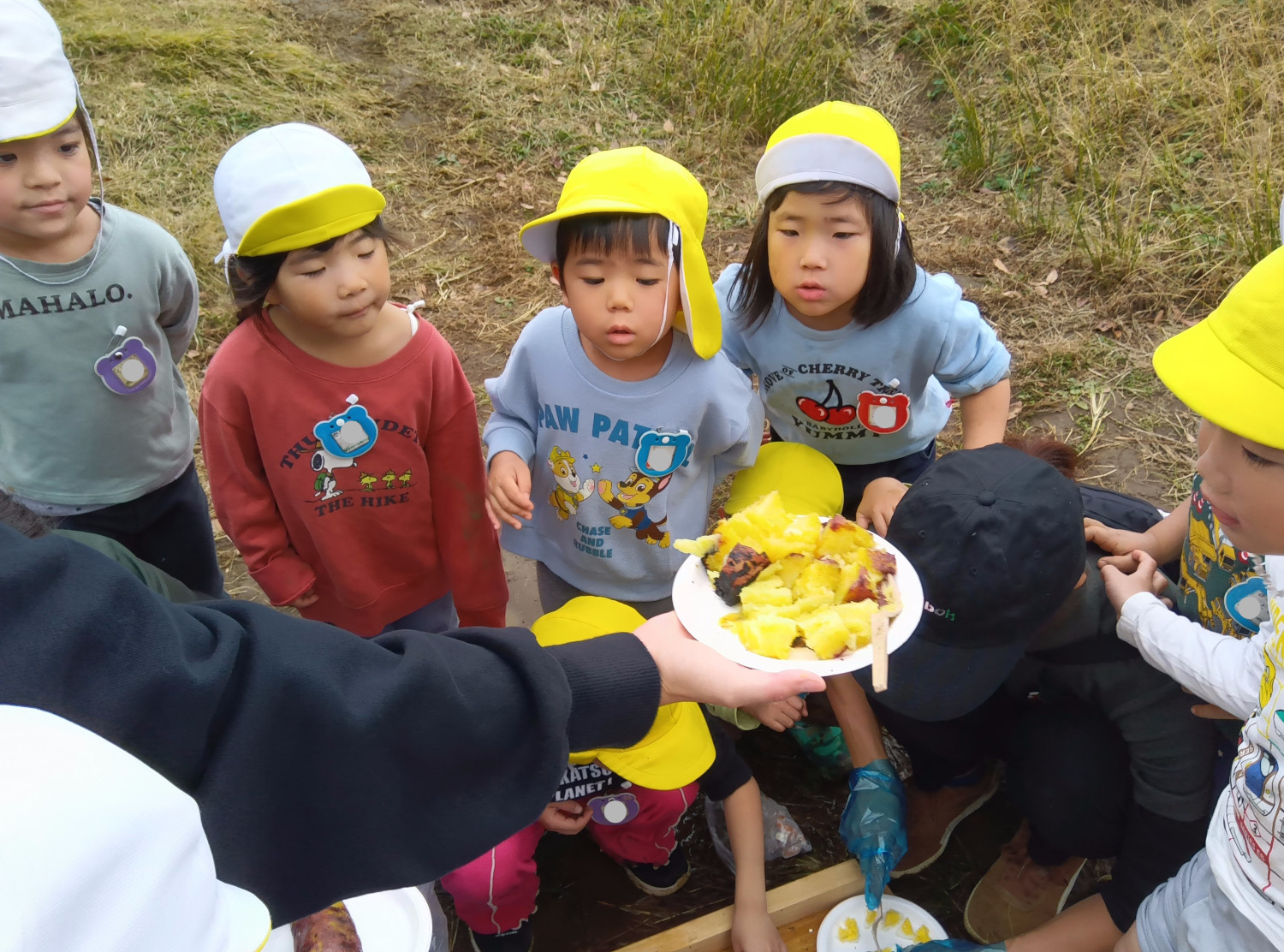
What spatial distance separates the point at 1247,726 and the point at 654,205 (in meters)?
1.57

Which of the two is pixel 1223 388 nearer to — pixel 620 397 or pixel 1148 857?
pixel 1148 857

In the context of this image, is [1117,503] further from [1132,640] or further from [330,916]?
[330,916]

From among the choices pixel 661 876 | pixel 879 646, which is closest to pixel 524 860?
Answer: pixel 661 876

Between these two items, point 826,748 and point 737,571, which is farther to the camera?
point 826,748

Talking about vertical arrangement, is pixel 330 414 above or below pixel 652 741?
above

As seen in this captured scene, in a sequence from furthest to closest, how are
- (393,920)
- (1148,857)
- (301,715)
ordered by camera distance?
1. (1148,857)
2. (393,920)
3. (301,715)

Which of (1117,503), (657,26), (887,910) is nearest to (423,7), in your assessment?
(657,26)

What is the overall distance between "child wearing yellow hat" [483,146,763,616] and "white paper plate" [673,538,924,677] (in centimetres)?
45

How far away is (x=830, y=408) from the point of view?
8.46ft

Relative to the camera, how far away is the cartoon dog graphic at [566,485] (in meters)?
2.40

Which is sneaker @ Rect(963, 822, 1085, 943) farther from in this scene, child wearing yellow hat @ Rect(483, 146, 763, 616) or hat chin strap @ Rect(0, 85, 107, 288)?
hat chin strap @ Rect(0, 85, 107, 288)

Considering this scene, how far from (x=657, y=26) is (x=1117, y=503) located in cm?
552

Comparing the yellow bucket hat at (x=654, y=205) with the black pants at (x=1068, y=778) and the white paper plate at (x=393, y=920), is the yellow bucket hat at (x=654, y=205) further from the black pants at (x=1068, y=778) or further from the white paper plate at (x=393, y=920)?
the white paper plate at (x=393, y=920)

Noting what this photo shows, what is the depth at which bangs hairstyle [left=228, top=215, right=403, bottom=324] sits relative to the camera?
2.17 metres
